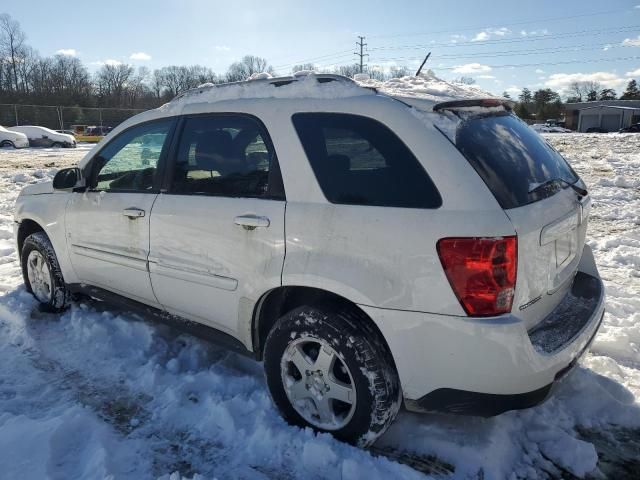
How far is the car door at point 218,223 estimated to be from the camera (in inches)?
112

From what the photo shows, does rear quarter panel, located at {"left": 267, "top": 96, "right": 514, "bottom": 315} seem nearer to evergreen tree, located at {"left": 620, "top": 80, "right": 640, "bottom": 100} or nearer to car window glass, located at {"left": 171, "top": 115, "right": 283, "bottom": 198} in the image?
car window glass, located at {"left": 171, "top": 115, "right": 283, "bottom": 198}

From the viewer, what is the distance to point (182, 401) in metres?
3.19

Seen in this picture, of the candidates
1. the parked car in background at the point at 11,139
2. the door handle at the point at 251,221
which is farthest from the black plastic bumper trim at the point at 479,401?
the parked car in background at the point at 11,139

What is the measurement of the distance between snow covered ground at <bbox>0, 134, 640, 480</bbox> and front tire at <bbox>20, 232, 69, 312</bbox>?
0.44 m

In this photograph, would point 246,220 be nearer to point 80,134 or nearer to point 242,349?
point 242,349

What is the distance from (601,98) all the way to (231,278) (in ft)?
353

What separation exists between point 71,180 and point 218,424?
95.3 inches

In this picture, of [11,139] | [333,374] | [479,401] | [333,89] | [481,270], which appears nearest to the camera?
[481,270]

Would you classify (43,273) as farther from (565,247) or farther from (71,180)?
(565,247)

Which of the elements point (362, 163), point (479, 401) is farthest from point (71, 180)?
point (479, 401)

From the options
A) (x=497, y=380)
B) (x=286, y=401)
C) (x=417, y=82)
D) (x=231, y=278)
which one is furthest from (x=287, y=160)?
(x=497, y=380)

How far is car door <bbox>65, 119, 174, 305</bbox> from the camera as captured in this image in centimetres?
359

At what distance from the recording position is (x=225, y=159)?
321 centimetres

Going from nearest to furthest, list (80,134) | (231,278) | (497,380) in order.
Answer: (497,380), (231,278), (80,134)
